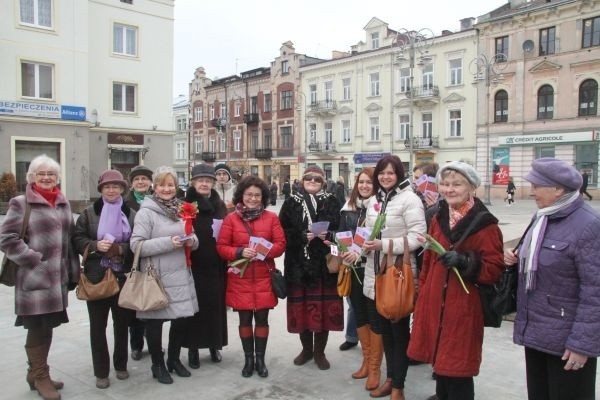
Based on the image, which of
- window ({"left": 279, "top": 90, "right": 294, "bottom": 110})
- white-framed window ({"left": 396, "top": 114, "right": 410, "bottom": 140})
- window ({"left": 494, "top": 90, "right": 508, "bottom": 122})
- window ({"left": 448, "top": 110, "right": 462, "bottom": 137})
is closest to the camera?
window ({"left": 494, "top": 90, "right": 508, "bottom": 122})

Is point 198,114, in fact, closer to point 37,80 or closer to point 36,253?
point 37,80

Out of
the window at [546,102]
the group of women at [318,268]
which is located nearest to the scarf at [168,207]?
the group of women at [318,268]

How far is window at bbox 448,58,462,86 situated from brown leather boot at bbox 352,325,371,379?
3205cm

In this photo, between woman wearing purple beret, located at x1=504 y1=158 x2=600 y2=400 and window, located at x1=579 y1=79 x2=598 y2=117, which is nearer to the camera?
woman wearing purple beret, located at x1=504 y1=158 x2=600 y2=400

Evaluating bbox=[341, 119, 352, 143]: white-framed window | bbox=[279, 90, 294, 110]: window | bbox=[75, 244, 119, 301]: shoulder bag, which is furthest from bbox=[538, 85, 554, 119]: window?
bbox=[75, 244, 119, 301]: shoulder bag

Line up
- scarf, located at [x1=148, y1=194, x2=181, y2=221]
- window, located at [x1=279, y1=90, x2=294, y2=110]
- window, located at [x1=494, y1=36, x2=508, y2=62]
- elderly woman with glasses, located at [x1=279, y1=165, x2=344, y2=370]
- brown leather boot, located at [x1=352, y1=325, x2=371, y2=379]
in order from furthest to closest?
window, located at [x1=279, y1=90, x2=294, y2=110] → window, located at [x1=494, y1=36, x2=508, y2=62] → elderly woman with glasses, located at [x1=279, y1=165, x2=344, y2=370] → brown leather boot, located at [x1=352, y1=325, x2=371, y2=379] → scarf, located at [x1=148, y1=194, x2=181, y2=221]

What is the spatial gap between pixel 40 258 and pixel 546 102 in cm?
3250

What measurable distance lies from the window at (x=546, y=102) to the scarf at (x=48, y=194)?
3185 cm

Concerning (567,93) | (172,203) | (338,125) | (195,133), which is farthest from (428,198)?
(195,133)

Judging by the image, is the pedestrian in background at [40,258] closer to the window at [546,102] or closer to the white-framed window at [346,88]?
the window at [546,102]

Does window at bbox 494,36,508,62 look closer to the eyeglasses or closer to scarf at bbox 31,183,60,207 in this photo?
the eyeglasses

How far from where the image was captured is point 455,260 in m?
2.94

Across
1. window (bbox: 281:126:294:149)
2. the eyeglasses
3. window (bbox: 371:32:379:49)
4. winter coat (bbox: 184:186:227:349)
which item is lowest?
winter coat (bbox: 184:186:227:349)

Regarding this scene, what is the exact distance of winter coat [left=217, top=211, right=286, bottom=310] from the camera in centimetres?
431
